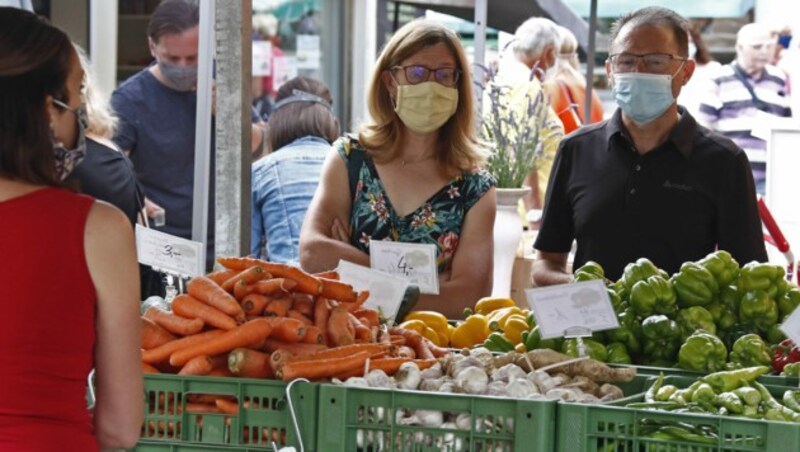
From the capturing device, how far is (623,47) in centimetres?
424

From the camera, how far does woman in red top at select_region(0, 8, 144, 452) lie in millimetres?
2035

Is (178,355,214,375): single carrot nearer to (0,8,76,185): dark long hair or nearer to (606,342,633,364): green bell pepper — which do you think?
(0,8,76,185): dark long hair

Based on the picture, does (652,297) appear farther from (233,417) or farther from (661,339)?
(233,417)

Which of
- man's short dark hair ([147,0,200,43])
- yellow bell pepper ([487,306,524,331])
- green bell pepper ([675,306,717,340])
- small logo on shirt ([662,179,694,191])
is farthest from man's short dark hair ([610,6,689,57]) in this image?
man's short dark hair ([147,0,200,43])

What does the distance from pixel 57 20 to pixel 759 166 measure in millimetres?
4801

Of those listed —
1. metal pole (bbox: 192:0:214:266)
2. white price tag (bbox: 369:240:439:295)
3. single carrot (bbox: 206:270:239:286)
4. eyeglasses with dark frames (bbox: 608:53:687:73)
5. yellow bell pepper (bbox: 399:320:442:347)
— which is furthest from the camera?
eyeglasses with dark frames (bbox: 608:53:687:73)

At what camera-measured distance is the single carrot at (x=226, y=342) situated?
2768 millimetres

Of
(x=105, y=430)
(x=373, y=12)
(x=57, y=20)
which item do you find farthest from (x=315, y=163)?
(x=373, y=12)

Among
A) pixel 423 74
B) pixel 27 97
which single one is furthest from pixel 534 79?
pixel 27 97

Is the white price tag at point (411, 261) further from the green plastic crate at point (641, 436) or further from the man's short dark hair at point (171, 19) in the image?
the man's short dark hair at point (171, 19)

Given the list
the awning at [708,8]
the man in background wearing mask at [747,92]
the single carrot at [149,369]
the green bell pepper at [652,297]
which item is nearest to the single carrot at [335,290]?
the single carrot at [149,369]

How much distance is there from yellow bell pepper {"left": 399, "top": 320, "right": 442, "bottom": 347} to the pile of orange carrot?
215 mm

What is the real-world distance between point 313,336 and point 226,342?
21 centimetres

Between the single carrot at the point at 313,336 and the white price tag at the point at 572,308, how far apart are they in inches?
18.3
